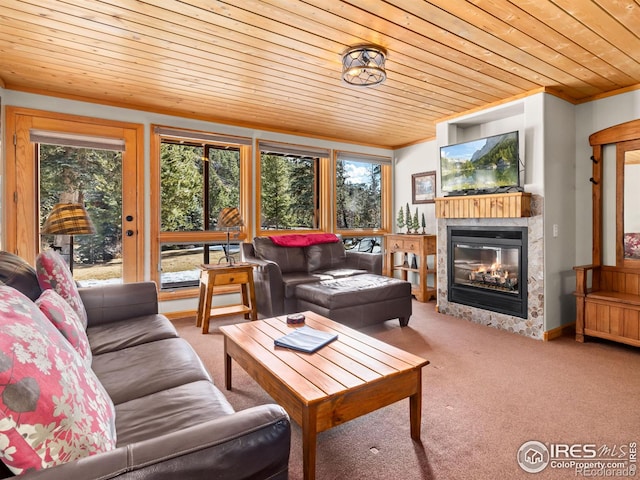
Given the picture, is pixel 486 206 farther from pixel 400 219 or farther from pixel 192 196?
pixel 192 196

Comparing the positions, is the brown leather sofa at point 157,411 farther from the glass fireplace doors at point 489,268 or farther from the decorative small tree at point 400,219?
the decorative small tree at point 400,219

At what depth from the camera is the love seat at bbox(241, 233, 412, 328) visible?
3.30 meters

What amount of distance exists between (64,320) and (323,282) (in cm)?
252

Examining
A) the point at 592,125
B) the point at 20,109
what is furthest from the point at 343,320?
the point at 20,109

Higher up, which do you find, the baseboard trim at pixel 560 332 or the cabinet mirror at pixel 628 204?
the cabinet mirror at pixel 628 204

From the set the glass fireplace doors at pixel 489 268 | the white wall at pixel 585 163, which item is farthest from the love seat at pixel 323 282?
Answer: the white wall at pixel 585 163

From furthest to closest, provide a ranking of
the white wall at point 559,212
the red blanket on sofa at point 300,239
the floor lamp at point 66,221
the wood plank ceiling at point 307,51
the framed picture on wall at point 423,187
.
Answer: the framed picture on wall at point 423,187 < the red blanket on sofa at point 300,239 < the white wall at point 559,212 < the floor lamp at point 66,221 < the wood plank ceiling at point 307,51

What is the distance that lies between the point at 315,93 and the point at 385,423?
282 centimetres

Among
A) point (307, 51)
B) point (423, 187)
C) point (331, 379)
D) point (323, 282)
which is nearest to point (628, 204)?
point (423, 187)

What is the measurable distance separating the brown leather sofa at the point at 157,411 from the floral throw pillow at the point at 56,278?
5cm

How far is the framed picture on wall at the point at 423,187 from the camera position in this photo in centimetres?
508

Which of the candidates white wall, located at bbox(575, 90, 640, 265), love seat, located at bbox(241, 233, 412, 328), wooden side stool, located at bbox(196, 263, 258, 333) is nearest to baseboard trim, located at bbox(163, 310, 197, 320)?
wooden side stool, located at bbox(196, 263, 258, 333)

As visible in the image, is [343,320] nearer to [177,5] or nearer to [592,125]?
[177,5]

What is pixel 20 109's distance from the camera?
3215mm
